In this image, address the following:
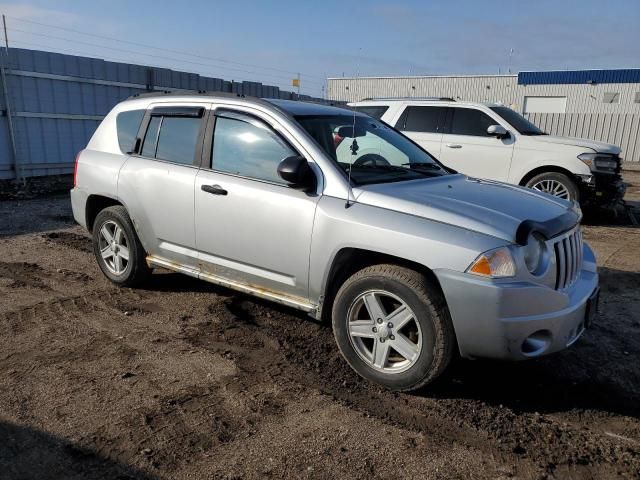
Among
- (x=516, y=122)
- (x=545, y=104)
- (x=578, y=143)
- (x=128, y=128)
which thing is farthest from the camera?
(x=545, y=104)

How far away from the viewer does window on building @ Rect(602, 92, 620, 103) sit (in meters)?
30.0

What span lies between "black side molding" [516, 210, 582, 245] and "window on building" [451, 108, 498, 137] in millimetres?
5814

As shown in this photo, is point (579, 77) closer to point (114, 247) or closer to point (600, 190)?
point (600, 190)

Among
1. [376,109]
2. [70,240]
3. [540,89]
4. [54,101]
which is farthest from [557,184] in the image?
[540,89]

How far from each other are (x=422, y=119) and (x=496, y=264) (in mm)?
7053

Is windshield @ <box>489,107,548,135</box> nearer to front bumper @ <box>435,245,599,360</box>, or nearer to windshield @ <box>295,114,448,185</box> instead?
windshield @ <box>295,114,448,185</box>

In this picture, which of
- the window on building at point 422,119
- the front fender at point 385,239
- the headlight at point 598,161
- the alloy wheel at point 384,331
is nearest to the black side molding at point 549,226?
the front fender at point 385,239

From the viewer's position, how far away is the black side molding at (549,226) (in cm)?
302

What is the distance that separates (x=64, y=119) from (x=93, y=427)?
34.8ft

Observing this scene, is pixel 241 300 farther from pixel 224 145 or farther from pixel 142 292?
pixel 224 145

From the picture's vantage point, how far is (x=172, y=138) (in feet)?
15.1

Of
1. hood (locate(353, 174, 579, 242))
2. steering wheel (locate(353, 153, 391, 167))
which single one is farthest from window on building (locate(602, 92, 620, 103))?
steering wheel (locate(353, 153, 391, 167))

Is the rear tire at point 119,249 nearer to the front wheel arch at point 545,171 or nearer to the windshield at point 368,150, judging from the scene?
the windshield at point 368,150

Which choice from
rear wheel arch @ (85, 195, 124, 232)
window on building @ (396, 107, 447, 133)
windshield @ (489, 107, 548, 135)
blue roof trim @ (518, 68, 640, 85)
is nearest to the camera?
rear wheel arch @ (85, 195, 124, 232)
